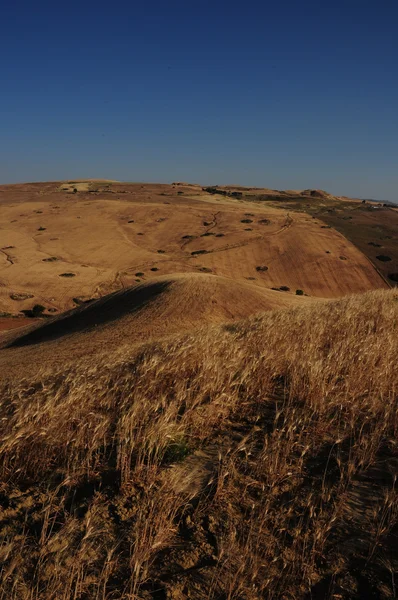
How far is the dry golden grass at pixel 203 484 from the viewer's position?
2.55m

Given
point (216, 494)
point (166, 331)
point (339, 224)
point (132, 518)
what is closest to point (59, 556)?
point (132, 518)

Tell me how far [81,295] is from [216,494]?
36786mm

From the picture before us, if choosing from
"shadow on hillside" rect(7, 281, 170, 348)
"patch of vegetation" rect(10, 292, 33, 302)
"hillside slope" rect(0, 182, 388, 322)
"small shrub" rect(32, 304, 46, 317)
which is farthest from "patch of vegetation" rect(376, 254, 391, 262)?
"patch of vegetation" rect(10, 292, 33, 302)

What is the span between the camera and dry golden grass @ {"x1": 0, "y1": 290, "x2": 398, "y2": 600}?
2.55 m

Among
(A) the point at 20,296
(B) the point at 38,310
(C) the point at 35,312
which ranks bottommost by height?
(C) the point at 35,312

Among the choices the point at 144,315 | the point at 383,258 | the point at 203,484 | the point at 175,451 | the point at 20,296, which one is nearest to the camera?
the point at 203,484

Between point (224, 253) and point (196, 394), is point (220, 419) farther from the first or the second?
point (224, 253)

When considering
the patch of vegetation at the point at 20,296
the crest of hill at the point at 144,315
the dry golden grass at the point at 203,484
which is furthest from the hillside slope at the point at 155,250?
the dry golden grass at the point at 203,484

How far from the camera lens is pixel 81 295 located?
125 feet

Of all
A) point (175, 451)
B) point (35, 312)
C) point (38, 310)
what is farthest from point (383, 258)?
point (175, 451)

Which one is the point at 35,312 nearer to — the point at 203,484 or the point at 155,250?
the point at 155,250

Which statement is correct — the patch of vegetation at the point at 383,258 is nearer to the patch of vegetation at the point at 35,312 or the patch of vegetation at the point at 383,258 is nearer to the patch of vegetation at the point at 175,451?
the patch of vegetation at the point at 35,312

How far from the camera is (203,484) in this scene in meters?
3.45

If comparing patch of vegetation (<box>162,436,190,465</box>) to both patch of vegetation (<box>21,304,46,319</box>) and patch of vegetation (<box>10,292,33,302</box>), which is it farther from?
patch of vegetation (<box>10,292,33,302</box>)
